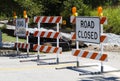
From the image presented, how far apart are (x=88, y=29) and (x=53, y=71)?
1.72 m

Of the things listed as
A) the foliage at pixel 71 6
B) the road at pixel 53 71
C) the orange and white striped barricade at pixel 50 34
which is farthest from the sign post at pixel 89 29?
the foliage at pixel 71 6

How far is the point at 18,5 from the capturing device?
21438 millimetres

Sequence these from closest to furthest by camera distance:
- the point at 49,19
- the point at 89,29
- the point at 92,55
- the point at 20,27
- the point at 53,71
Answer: the point at 92,55 < the point at 89,29 < the point at 53,71 < the point at 49,19 < the point at 20,27

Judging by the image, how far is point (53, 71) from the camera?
13.2m

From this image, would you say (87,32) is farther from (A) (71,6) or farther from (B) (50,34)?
(A) (71,6)

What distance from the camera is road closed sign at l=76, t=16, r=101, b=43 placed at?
12.7 metres

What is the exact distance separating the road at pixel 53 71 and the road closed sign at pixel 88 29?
3.33 feet

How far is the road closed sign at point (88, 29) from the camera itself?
41.7ft

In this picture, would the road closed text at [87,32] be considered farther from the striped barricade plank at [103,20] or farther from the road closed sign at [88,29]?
the striped barricade plank at [103,20]

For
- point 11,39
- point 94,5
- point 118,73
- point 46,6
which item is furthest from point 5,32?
point 118,73

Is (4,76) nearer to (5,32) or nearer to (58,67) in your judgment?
(58,67)

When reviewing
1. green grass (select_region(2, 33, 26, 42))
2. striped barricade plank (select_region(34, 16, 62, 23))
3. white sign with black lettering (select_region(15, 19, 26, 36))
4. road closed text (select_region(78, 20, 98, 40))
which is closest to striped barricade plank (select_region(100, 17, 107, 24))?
road closed text (select_region(78, 20, 98, 40))

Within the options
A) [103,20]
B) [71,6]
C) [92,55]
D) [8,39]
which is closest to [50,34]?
[92,55]

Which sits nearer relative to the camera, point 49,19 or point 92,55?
point 92,55
